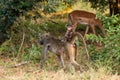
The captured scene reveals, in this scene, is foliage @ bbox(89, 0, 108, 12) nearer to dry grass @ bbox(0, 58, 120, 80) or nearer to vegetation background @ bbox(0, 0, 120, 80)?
vegetation background @ bbox(0, 0, 120, 80)

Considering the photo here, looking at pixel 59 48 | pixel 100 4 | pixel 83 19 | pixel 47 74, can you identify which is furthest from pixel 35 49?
pixel 83 19

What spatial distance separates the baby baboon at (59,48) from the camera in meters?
9.01

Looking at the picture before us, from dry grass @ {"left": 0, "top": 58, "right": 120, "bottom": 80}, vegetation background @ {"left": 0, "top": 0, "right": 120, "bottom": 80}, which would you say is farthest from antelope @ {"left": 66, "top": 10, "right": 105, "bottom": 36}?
dry grass @ {"left": 0, "top": 58, "right": 120, "bottom": 80}

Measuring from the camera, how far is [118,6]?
1348 centimetres

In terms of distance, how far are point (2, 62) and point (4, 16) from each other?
51.9 inches

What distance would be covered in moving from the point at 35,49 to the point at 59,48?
4.83 ft

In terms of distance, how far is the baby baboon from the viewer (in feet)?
29.6

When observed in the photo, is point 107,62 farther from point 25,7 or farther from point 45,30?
point 45,30

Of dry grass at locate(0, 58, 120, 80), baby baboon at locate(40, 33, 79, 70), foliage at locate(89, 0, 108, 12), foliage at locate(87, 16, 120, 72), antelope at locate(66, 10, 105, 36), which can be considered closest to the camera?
dry grass at locate(0, 58, 120, 80)

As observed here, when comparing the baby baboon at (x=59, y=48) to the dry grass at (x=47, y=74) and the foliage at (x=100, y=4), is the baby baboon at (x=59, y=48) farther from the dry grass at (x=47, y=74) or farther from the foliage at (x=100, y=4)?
the foliage at (x=100, y=4)

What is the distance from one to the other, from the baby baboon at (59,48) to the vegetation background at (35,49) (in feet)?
0.93

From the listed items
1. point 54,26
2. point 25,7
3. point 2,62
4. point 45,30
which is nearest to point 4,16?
point 25,7

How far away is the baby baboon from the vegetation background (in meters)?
0.28

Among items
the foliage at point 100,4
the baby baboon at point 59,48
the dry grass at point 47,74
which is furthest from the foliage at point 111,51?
the foliage at point 100,4
